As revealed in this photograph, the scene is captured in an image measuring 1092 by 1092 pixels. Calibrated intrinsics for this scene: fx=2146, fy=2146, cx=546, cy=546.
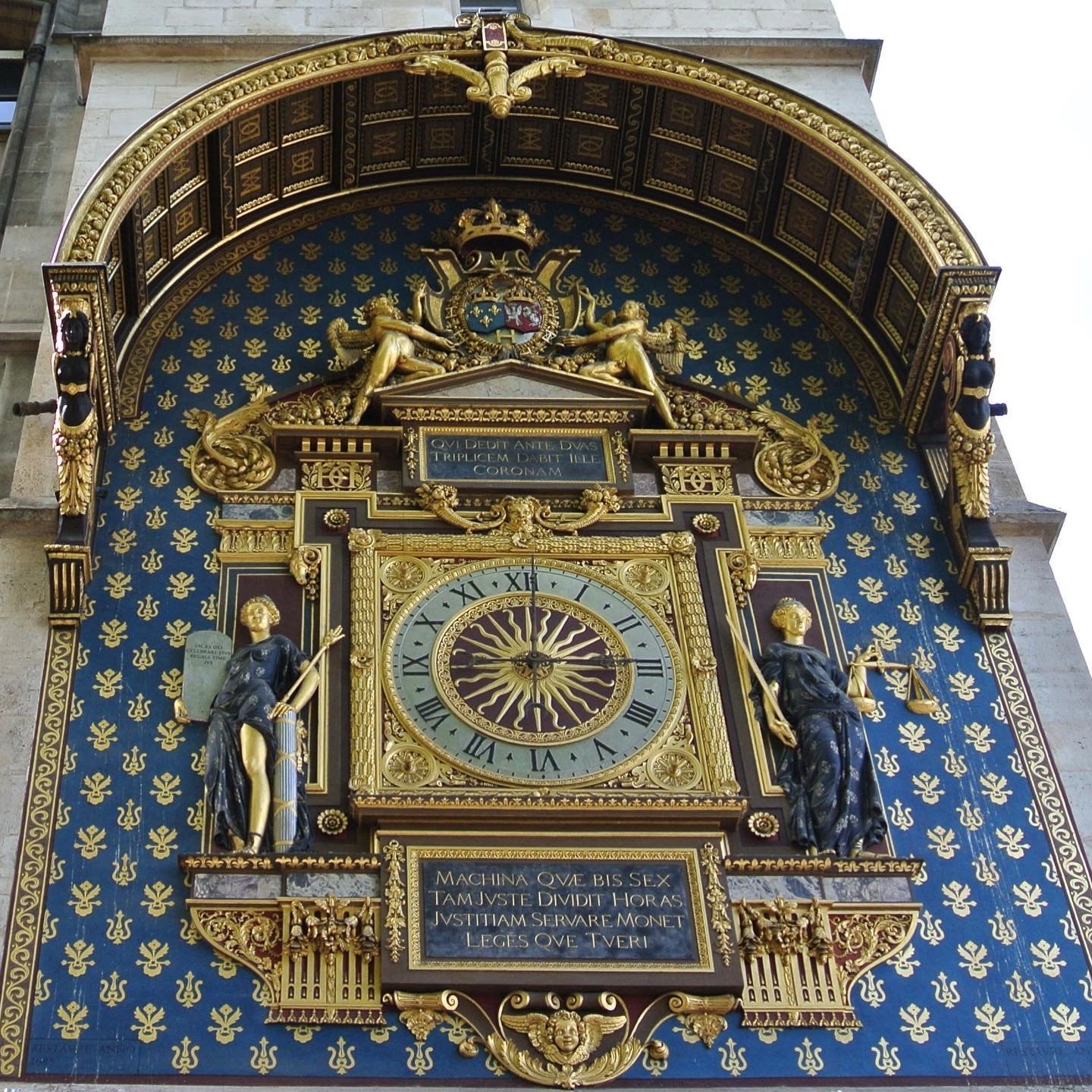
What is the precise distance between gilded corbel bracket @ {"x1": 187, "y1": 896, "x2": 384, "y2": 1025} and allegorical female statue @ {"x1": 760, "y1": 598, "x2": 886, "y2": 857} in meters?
2.51

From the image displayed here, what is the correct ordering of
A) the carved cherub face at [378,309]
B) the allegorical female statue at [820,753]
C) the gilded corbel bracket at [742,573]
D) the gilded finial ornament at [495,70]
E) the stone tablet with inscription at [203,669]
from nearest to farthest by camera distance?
the allegorical female statue at [820,753], the stone tablet with inscription at [203,669], the gilded corbel bracket at [742,573], the carved cherub face at [378,309], the gilded finial ornament at [495,70]

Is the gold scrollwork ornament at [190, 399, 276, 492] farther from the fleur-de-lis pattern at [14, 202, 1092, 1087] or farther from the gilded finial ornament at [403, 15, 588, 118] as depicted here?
the gilded finial ornament at [403, 15, 588, 118]

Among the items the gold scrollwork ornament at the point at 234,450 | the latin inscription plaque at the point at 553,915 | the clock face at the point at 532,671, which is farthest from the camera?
the gold scrollwork ornament at the point at 234,450

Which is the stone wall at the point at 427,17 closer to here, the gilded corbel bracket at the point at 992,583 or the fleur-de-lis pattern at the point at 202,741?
the fleur-de-lis pattern at the point at 202,741

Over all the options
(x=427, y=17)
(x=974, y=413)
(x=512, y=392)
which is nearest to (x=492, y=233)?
(x=512, y=392)

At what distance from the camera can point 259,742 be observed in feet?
39.4

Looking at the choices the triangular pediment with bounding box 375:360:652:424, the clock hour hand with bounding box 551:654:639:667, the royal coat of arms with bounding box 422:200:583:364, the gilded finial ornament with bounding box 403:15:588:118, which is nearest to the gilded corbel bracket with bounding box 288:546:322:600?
the triangular pediment with bounding box 375:360:652:424

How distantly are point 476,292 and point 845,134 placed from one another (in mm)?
2711

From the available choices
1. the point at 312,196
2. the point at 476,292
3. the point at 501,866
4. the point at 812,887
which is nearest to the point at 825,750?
the point at 812,887

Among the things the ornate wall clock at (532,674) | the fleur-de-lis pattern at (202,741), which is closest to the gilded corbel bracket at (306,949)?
the fleur-de-lis pattern at (202,741)

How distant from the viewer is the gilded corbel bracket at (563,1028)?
11.0m

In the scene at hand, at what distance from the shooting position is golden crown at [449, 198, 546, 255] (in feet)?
49.4

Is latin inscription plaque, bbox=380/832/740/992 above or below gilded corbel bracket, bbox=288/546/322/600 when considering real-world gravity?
below

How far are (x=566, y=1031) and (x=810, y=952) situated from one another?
4.74 ft
